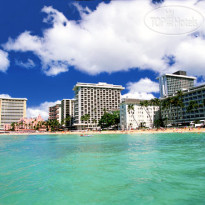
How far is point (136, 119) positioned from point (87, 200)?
136013mm

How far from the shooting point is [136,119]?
14362cm

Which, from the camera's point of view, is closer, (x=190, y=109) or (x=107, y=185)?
(x=107, y=185)

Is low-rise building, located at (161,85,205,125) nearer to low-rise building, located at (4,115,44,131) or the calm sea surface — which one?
the calm sea surface

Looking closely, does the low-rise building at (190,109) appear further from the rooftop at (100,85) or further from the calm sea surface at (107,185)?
the calm sea surface at (107,185)

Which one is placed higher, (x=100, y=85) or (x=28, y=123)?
(x=100, y=85)

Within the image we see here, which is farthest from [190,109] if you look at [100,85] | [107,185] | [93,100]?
[107,185]

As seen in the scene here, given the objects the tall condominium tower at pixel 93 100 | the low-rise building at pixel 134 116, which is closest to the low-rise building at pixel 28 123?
the tall condominium tower at pixel 93 100

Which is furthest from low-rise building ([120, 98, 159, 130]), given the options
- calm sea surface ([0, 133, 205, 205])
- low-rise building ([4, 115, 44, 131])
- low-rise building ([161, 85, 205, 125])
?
calm sea surface ([0, 133, 205, 205])

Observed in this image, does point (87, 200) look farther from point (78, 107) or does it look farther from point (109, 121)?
Result: point (78, 107)

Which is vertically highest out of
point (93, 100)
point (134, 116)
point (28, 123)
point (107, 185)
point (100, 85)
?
point (100, 85)

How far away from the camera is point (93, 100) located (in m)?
176

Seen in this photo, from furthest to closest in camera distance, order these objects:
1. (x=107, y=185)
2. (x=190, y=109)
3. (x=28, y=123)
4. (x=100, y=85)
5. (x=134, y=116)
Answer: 1. (x=100, y=85)
2. (x=28, y=123)
3. (x=134, y=116)
4. (x=190, y=109)
5. (x=107, y=185)

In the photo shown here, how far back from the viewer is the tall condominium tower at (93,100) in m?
170

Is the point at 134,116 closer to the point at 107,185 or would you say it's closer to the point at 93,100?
the point at 93,100
